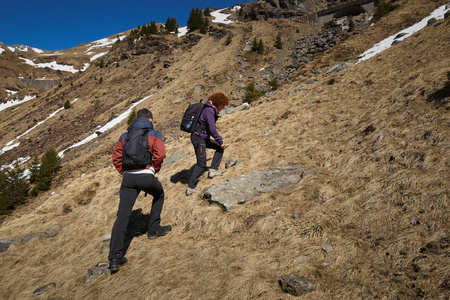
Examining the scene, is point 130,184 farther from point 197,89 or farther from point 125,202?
point 197,89

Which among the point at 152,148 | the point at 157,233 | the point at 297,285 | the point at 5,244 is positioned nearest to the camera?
the point at 297,285

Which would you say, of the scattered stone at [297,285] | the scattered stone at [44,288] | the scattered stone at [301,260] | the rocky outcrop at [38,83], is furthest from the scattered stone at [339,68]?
the rocky outcrop at [38,83]

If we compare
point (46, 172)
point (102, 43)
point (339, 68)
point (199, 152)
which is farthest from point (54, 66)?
point (199, 152)

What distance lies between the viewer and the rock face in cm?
562

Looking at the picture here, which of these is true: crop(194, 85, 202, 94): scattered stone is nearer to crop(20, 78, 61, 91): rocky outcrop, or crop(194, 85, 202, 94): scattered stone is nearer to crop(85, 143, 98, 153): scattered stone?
crop(85, 143, 98, 153): scattered stone

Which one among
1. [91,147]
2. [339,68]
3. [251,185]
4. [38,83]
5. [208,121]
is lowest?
[251,185]

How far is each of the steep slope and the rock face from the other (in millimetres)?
317

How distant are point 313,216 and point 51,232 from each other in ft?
30.1

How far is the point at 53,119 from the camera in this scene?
40.6 m

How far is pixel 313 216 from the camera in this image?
4277 millimetres

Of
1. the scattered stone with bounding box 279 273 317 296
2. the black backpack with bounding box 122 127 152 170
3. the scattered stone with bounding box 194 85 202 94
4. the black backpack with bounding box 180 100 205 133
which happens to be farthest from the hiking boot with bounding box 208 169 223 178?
the scattered stone with bounding box 194 85 202 94

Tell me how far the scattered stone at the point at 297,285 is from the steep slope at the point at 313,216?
85 millimetres

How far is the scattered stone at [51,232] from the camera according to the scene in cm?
765

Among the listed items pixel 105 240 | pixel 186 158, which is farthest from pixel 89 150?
pixel 105 240
